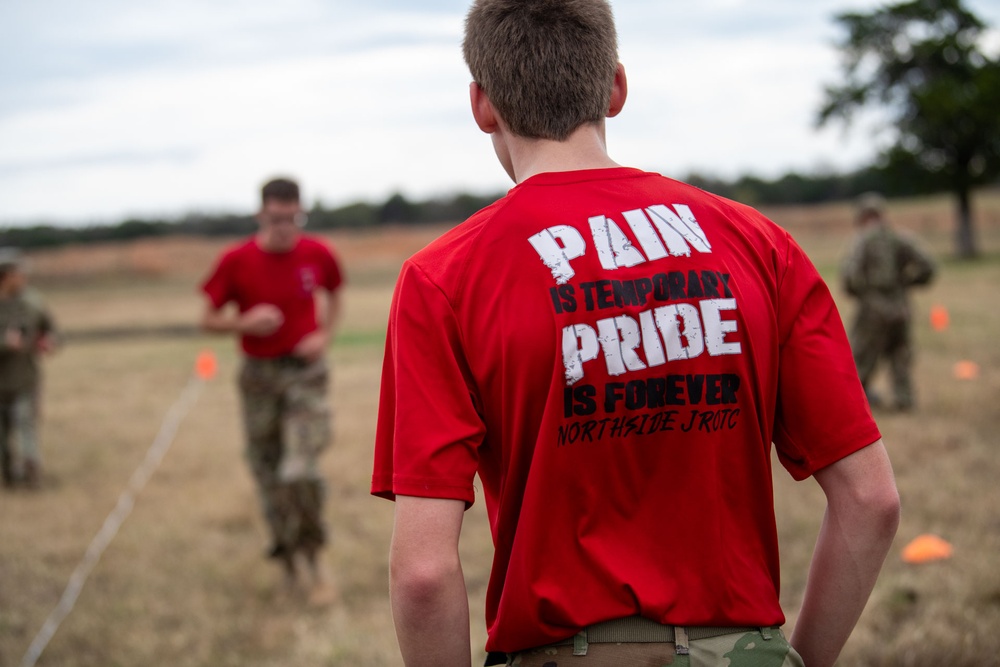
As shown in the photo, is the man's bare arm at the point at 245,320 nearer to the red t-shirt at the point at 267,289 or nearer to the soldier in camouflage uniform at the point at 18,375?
the red t-shirt at the point at 267,289

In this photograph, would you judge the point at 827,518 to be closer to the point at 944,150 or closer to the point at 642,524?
the point at 642,524

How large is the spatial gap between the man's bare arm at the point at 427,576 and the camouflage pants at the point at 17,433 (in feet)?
28.9

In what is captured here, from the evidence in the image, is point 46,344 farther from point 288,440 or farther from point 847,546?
point 847,546

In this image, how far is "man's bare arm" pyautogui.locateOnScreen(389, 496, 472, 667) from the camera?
1565mm

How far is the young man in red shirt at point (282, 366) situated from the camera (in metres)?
5.85

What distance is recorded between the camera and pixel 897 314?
10.1 metres

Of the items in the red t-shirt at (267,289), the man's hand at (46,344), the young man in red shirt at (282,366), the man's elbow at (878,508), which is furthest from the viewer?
the man's hand at (46,344)

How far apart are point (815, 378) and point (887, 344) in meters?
9.23

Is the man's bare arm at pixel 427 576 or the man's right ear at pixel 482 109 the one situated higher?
the man's right ear at pixel 482 109

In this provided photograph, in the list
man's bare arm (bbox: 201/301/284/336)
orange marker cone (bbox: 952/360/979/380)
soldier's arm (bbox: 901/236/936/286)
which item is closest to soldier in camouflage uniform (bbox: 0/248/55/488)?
man's bare arm (bbox: 201/301/284/336)

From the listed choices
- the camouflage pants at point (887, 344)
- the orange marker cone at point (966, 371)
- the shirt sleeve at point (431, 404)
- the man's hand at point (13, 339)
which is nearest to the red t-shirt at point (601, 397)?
the shirt sleeve at point (431, 404)

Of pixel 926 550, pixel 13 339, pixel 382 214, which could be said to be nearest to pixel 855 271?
pixel 926 550

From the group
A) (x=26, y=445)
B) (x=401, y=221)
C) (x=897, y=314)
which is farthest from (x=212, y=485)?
(x=401, y=221)

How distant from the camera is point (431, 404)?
160cm
